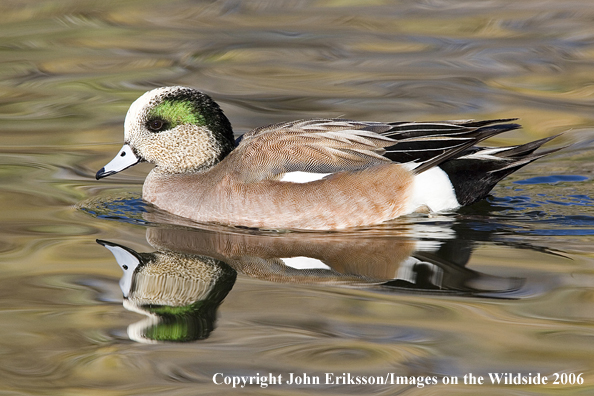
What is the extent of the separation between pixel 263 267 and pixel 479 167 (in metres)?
1.68

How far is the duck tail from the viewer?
5527 mm

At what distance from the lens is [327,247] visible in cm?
501

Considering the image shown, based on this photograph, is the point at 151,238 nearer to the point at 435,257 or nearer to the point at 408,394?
the point at 435,257

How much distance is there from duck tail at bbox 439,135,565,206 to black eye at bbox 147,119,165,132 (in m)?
1.78

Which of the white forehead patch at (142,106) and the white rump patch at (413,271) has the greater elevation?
the white forehead patch at (142,106)

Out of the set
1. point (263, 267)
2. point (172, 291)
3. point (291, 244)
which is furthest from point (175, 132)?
point (172, 291)

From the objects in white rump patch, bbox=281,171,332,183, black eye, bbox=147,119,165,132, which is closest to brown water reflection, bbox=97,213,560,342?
white rump patch, bbox=281,171,332,183

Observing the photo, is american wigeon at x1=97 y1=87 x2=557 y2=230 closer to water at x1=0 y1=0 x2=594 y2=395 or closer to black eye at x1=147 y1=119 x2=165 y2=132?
black eye at x1=147 y1=119 x2=165 y2=132

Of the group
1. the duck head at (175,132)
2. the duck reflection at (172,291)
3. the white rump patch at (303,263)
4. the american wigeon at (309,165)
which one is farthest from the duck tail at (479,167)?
the duck reflection at (172,291)

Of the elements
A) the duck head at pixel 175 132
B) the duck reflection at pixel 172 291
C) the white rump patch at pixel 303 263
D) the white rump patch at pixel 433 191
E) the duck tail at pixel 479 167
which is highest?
the duck head at pixel 175 132

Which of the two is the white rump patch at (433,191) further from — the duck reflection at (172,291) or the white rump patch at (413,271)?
the duck reflection at (172,291)

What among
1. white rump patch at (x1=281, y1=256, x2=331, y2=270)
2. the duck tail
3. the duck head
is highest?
the duck head

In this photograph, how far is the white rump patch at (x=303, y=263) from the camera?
4664mm

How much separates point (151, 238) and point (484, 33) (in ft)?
18.8
